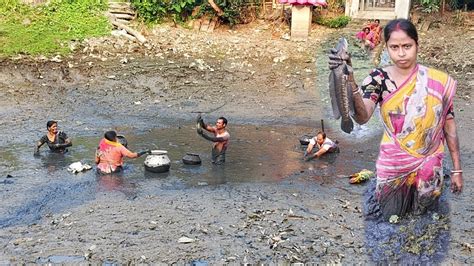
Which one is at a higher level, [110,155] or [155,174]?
[110,155]

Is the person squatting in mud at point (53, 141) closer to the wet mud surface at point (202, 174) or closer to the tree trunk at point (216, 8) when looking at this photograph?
the wet mud surface at point (202, 174)

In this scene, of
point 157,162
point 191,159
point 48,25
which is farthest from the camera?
point 48,25

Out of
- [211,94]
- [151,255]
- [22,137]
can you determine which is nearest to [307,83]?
[211,94]

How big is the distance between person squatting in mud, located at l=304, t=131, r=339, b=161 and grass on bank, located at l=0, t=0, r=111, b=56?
767 centimetres

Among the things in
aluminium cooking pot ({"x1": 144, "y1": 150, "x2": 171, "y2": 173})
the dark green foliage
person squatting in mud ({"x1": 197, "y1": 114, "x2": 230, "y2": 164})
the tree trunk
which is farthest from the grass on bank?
aluminium cooking pot ({"x1": 144, "y1": 150, "x2": 171, "y2": 173})

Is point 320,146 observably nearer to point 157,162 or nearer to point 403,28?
point 157,162

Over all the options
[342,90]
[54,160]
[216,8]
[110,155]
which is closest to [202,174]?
[110,155]

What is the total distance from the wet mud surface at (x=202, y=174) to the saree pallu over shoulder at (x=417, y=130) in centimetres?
60

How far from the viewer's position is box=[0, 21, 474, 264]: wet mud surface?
200 inches

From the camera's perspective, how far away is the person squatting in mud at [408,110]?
361 cm

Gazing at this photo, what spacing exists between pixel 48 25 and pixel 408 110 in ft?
42.2

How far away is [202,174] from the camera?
7730mm

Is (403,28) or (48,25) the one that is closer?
(403,28)

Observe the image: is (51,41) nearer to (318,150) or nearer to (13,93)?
(13,93)
